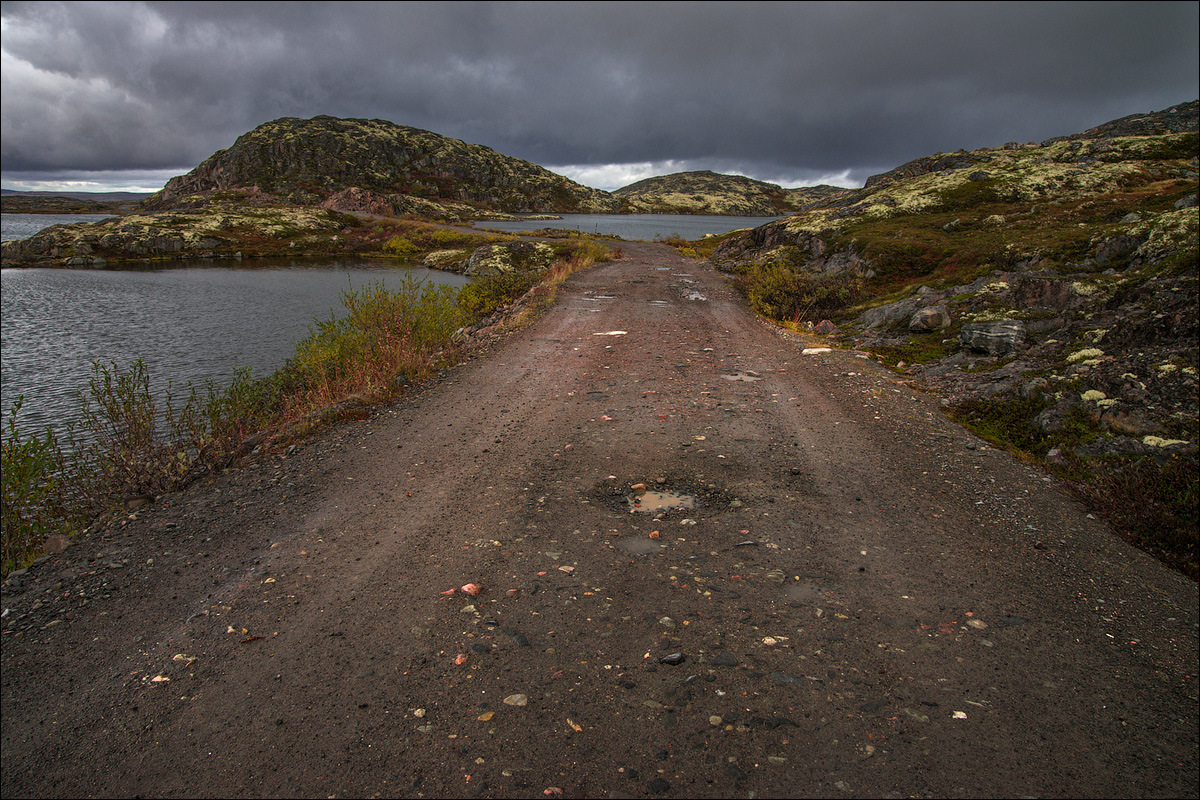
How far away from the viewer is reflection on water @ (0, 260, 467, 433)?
15.8 metres

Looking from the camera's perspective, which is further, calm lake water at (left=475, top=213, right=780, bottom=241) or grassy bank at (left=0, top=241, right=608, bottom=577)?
calm lake water at (left=475, top=213, right=780, bottom=241)

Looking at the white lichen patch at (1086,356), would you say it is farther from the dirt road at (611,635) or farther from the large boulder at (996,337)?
the dirt road at (611,635)

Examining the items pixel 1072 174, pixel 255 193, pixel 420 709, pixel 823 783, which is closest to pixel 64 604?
pixel 420 709

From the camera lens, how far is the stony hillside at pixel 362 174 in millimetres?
113788

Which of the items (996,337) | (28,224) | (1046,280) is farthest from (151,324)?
(28,224)

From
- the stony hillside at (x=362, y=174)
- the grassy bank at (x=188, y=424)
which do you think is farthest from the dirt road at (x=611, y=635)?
the stony hillside at (x=362, y=174)

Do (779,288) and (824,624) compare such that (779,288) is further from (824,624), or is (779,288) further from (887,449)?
(824,624)

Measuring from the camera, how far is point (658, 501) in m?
5.98

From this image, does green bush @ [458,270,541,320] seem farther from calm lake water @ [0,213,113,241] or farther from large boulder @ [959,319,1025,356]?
calm lake water @ [0,213,113,241]

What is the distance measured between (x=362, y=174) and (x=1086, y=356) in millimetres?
152942

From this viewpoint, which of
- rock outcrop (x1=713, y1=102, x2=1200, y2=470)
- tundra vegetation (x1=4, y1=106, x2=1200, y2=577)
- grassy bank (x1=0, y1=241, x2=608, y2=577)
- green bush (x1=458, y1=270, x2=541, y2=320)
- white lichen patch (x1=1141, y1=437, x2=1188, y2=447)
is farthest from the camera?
green bush (x1=458, y1=270, x2=541, y2=320)

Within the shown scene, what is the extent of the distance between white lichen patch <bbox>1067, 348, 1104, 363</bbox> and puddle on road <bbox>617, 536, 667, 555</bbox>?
7525mm

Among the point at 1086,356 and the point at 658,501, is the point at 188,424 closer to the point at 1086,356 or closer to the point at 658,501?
the point at 658,501

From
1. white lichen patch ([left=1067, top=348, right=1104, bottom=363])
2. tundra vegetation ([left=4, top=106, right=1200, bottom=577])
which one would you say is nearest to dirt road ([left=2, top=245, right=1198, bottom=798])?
tundra vegetation ([left=4, top=106, right=1200, bottom=577])
